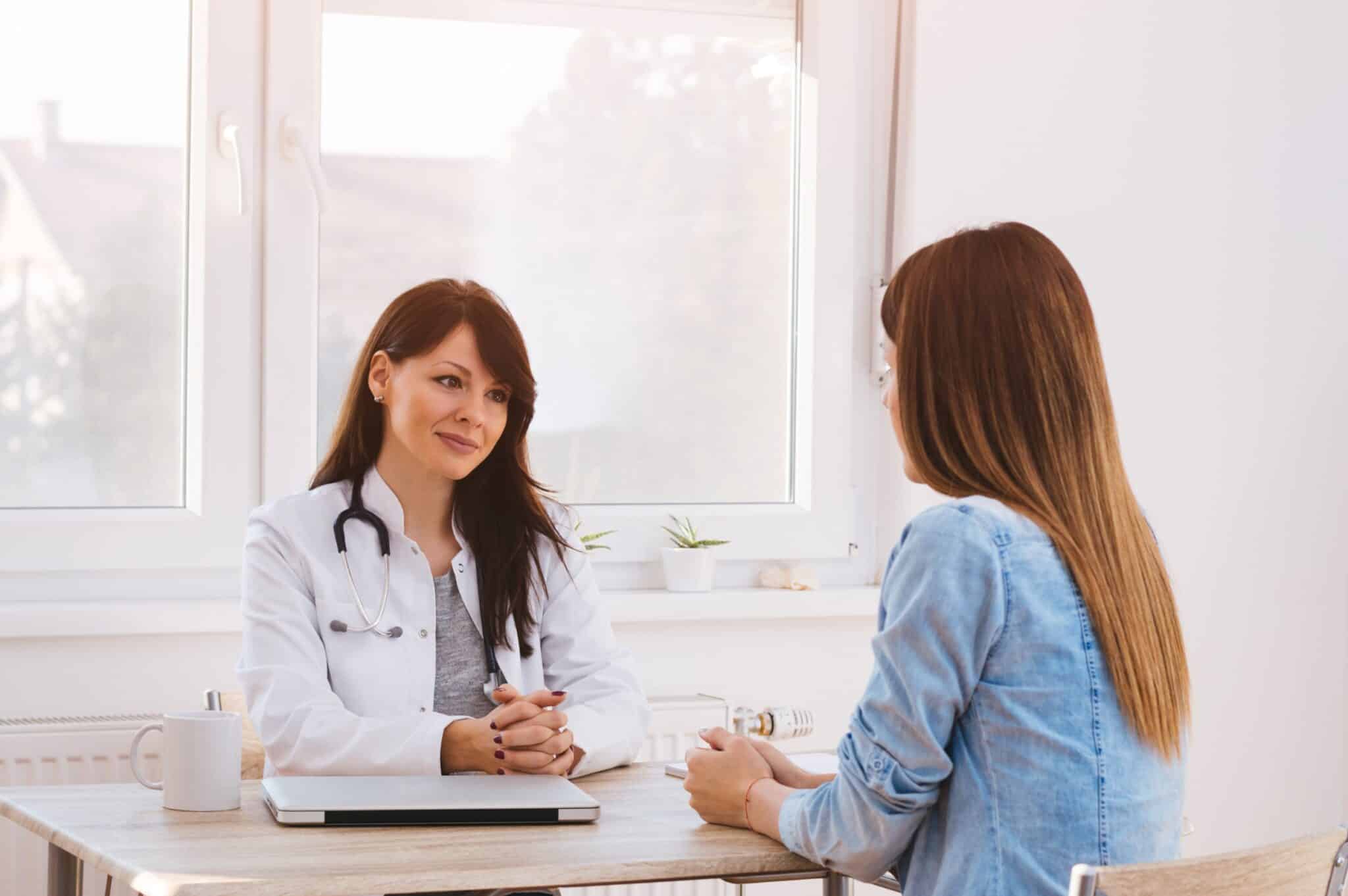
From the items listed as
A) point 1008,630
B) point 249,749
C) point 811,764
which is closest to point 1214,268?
point 811,764

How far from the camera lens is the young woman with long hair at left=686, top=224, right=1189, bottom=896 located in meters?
1.40

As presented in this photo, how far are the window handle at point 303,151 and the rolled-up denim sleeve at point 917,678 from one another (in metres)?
1.68

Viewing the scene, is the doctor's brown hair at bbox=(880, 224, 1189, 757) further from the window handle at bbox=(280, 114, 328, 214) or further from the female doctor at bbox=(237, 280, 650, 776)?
the window handle at bbox=(280, 114, 328, 214)

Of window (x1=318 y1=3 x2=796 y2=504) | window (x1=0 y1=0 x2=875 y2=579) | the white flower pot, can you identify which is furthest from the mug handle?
the white flower pot

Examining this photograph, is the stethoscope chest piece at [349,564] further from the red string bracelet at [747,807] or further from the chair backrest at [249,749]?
the red string bracelet at [747,807]

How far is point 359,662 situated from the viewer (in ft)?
6.81

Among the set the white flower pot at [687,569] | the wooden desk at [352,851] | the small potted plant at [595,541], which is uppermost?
the small potted plant at [595,541]

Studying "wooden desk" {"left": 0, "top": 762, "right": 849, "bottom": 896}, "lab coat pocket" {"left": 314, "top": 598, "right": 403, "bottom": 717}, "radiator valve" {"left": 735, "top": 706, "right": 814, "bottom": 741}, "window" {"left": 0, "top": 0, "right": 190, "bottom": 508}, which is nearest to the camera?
"wooden desk" {"left": 0, "top": 762, "right": 849, "bottom": 896}

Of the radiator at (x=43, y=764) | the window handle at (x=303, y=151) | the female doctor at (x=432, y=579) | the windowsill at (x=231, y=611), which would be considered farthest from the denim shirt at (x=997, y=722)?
the window handle at (x=303, y=151)

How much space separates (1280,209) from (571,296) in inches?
53.2

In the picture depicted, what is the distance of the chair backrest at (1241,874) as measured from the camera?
1.18 meters

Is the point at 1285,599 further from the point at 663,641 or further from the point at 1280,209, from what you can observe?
the point at 663,641

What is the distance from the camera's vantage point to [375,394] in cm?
227

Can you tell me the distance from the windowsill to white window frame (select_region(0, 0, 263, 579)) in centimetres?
10
